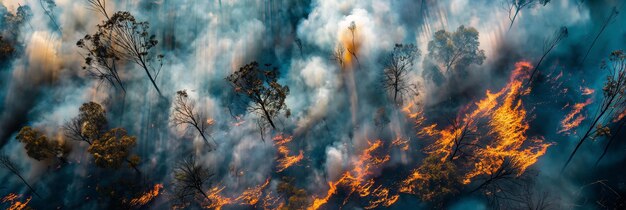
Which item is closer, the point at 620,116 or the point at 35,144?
the point at 35,144

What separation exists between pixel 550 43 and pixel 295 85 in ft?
137

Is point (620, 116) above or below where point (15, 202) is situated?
below

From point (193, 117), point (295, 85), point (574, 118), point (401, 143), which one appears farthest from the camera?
point (295, 85)

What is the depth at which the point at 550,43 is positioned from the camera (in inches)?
2336

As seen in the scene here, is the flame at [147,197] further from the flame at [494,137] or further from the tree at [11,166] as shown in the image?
the flame at [494,137]

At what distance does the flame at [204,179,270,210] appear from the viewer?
5147 cm

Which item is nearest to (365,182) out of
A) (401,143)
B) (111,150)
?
(401,143)

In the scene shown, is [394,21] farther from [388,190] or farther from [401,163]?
[388,190]

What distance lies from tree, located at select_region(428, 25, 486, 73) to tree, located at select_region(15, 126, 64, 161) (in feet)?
191

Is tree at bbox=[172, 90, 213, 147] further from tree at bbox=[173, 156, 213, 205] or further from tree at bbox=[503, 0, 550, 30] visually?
tree at bbox=[503, 0, 550, 30]

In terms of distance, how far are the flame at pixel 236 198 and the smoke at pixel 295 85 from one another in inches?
41.3

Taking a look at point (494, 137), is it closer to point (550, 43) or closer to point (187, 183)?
point (550, 43)

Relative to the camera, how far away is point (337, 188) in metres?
51.5

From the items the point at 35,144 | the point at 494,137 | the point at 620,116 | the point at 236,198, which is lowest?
the point at 620,116
